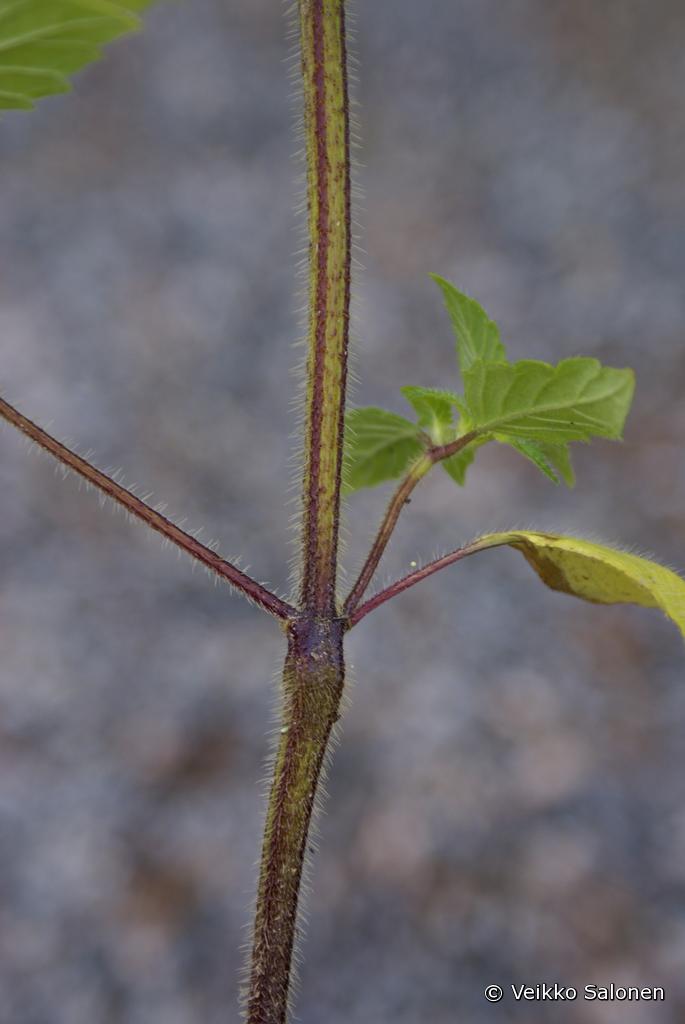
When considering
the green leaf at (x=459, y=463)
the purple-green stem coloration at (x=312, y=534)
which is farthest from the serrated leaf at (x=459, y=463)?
the purple-green stem coloration at (x=312, y=534)

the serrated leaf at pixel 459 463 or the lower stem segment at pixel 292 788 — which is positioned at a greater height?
the serrated leaf at pixel 459 463

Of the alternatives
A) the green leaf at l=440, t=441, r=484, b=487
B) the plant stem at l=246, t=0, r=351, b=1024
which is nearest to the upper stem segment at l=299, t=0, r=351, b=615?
the plant stem at l=246, t=0, r=351, b=1024

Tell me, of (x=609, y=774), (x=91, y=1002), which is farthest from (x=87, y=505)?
(x=609, y=774)

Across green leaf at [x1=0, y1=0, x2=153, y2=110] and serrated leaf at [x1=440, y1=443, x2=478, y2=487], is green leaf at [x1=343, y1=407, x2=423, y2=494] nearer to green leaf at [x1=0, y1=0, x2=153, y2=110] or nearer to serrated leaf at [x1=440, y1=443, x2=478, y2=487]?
serrated leaf at [x1=440, y1=443, x2=478, y2=487]

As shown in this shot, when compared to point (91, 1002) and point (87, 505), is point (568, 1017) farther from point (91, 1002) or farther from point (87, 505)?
point (87, 505)

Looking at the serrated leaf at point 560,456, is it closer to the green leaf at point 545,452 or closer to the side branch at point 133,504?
the green leaf at point 545,452
